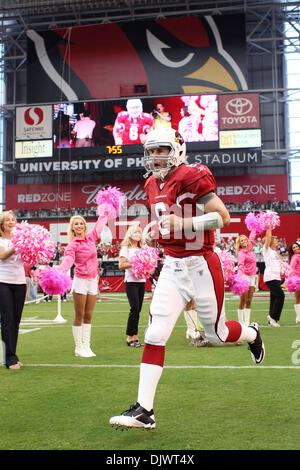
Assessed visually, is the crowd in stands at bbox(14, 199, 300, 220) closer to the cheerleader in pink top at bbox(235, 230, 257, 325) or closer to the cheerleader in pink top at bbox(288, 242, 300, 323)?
the cheerleader in pink top at bbox(288, 242, 300, 323)

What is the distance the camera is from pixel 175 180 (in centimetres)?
348

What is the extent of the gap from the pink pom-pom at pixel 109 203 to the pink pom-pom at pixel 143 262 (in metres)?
0.74

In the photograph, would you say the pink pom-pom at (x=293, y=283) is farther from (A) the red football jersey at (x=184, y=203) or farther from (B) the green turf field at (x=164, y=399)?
(A) the red football jersey at (x=184, y=203)

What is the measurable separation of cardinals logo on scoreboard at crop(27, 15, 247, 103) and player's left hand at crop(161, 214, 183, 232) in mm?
26891

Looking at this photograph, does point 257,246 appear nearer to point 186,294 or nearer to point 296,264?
point 296,264

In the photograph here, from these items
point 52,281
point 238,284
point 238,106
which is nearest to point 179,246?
point 52,281

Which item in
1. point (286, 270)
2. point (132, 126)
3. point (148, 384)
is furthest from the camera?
point (132, 126)

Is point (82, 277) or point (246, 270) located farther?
point (246, 270)

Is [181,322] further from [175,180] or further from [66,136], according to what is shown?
[66,136]

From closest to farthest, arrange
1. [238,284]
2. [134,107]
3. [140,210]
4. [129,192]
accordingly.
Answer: [238,284] → [140,210] → [134,107] → [129,192]

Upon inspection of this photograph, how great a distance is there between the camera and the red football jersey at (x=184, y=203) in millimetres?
3430

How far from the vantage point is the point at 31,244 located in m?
5.48

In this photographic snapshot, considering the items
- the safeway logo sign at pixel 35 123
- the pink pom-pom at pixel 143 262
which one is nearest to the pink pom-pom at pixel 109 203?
the pink pom-pom at pixel 143 262

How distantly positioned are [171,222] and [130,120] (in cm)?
2513
